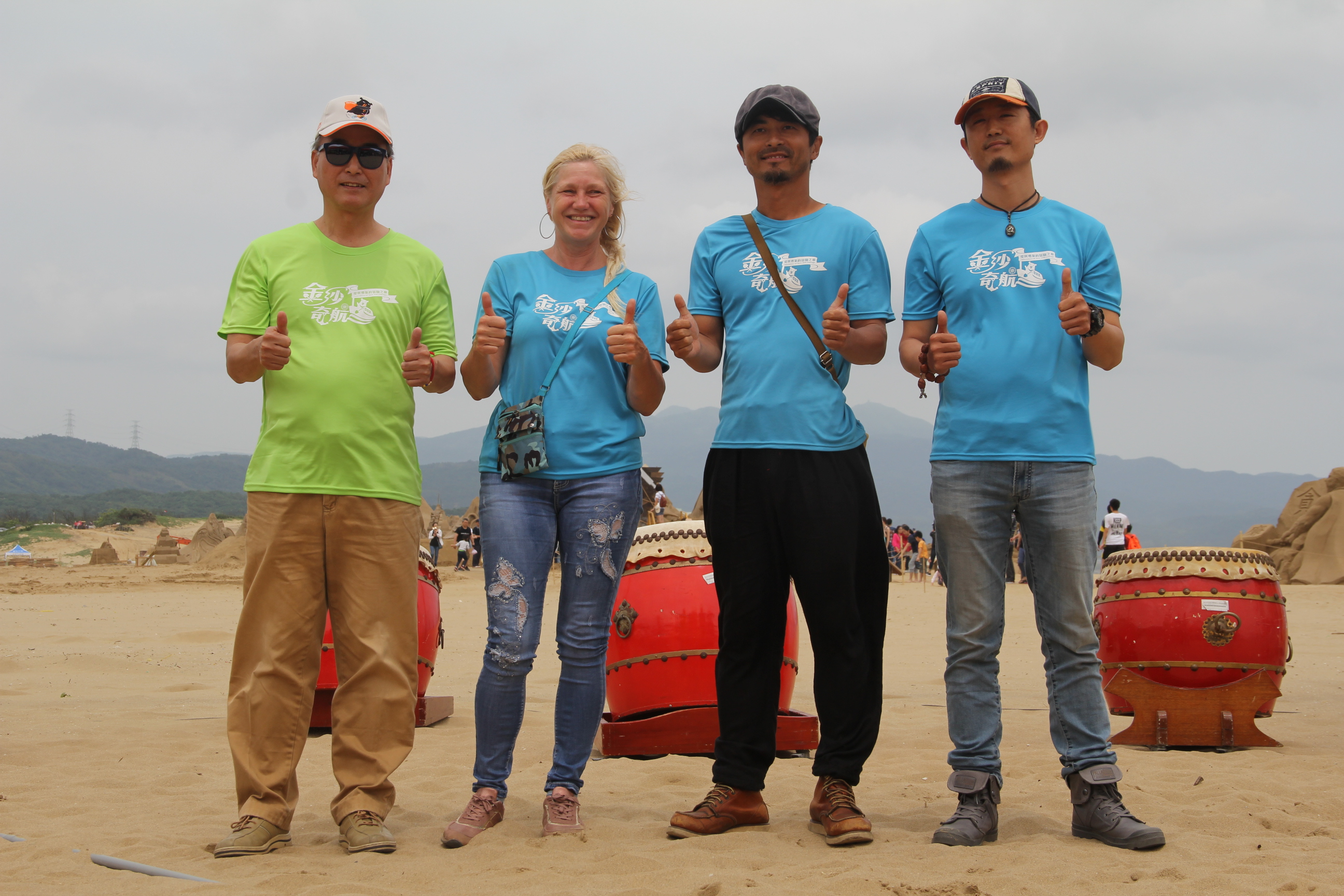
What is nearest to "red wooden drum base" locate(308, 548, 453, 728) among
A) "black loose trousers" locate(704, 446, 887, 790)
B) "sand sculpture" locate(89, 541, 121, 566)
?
"black loose trousers" locate(704, 446, 887, 790)

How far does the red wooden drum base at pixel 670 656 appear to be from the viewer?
17.1ft

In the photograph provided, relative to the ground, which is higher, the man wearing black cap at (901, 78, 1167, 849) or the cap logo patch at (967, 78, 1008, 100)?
the cap logo patch at (967, 78, 1008, 100)

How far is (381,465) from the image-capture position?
12.2ft

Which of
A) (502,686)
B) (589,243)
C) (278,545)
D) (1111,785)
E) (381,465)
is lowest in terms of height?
(1111,785)

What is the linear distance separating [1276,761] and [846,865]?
304 centimetres

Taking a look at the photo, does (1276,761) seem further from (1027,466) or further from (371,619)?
(371,619)

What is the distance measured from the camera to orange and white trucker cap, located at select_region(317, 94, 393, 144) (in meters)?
3.76

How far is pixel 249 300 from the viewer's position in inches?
146

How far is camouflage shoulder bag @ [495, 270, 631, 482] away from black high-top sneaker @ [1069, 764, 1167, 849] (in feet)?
6.89

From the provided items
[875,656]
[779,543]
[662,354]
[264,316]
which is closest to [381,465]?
[264,316]

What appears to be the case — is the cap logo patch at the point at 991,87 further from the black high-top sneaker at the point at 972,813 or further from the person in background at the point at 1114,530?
the person in background at the point at 1114,530

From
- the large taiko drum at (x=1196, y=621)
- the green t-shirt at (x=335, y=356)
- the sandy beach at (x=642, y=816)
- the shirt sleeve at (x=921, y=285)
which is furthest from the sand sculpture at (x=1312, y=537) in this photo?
the green t-shirt at (x=335, y=356)

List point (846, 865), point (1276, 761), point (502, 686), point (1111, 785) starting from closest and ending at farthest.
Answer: point (846, 865), point (1111, 785), point (502, 686), point (1276, 761)

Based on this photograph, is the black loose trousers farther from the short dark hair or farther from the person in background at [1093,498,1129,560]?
the person in background at [1093,498,1129,560]
